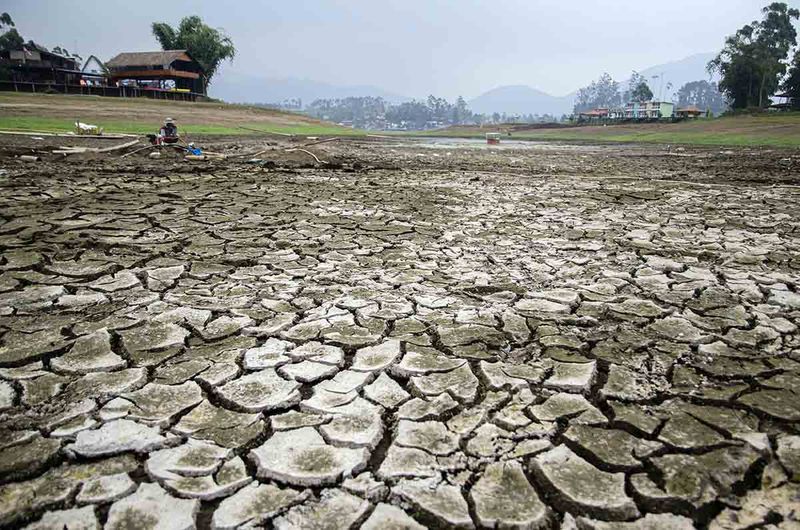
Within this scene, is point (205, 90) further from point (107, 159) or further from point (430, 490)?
point (430, 490)

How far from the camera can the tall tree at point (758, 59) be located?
1506 inches

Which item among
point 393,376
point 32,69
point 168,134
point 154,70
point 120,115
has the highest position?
point 154,70

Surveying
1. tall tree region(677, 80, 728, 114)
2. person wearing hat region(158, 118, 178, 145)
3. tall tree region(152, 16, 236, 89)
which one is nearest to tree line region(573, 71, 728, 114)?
tall tree region(677, 80, 728, 114)

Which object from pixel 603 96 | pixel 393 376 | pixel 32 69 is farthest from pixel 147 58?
pixel 603 96

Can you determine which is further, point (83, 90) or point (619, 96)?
point (619, 96)

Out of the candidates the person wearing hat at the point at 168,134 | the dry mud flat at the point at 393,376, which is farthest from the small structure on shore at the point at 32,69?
the dry mud flat at the point at 393,376

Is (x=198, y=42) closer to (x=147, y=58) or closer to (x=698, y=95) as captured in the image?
(x=147, y=58)

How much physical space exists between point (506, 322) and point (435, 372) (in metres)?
0.73

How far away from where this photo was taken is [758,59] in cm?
3869

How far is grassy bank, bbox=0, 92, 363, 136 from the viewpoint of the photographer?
17844mm

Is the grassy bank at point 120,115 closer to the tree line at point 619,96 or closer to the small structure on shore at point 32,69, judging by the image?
the small structure on shore at point 32,69

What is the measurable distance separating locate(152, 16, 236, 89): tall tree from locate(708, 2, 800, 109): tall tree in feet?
143

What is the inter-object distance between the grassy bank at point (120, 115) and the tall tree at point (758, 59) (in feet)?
119

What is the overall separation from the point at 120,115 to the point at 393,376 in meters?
24.7
